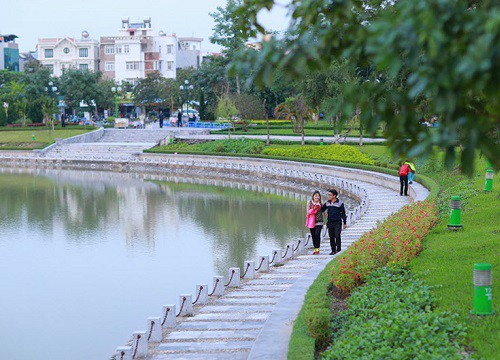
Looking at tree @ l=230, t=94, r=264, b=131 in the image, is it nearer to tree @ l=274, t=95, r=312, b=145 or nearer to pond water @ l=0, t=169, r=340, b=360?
tree @ l=274, t=95, r=312, b=145

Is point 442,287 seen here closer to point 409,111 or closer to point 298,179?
point 409,111

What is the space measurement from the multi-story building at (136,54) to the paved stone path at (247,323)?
90.1 meters

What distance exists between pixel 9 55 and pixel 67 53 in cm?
2035

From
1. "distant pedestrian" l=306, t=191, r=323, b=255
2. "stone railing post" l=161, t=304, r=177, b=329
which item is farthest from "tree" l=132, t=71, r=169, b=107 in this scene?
"stone railing post" l=161, t=304, r=177, b=329

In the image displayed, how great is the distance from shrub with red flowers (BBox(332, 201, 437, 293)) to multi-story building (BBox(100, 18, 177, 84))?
9055cm

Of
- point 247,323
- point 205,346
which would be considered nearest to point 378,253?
point 247,323

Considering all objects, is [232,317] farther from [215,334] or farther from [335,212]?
[335,212]

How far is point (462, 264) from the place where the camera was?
11859 mm

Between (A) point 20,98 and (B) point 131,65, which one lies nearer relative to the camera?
(A) point 20,98

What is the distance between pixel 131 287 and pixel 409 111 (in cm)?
1253

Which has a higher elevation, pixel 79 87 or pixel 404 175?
pixel 79 87

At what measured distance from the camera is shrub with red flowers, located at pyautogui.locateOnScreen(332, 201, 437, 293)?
39.4 feet

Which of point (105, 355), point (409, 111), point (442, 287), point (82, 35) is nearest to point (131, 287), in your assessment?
point (105, 355)

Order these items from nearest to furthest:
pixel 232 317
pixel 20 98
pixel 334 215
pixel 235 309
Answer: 1. pixel 232 317
2. pixel 235 309
3. pixel 334 215
4. pixel 20 98
